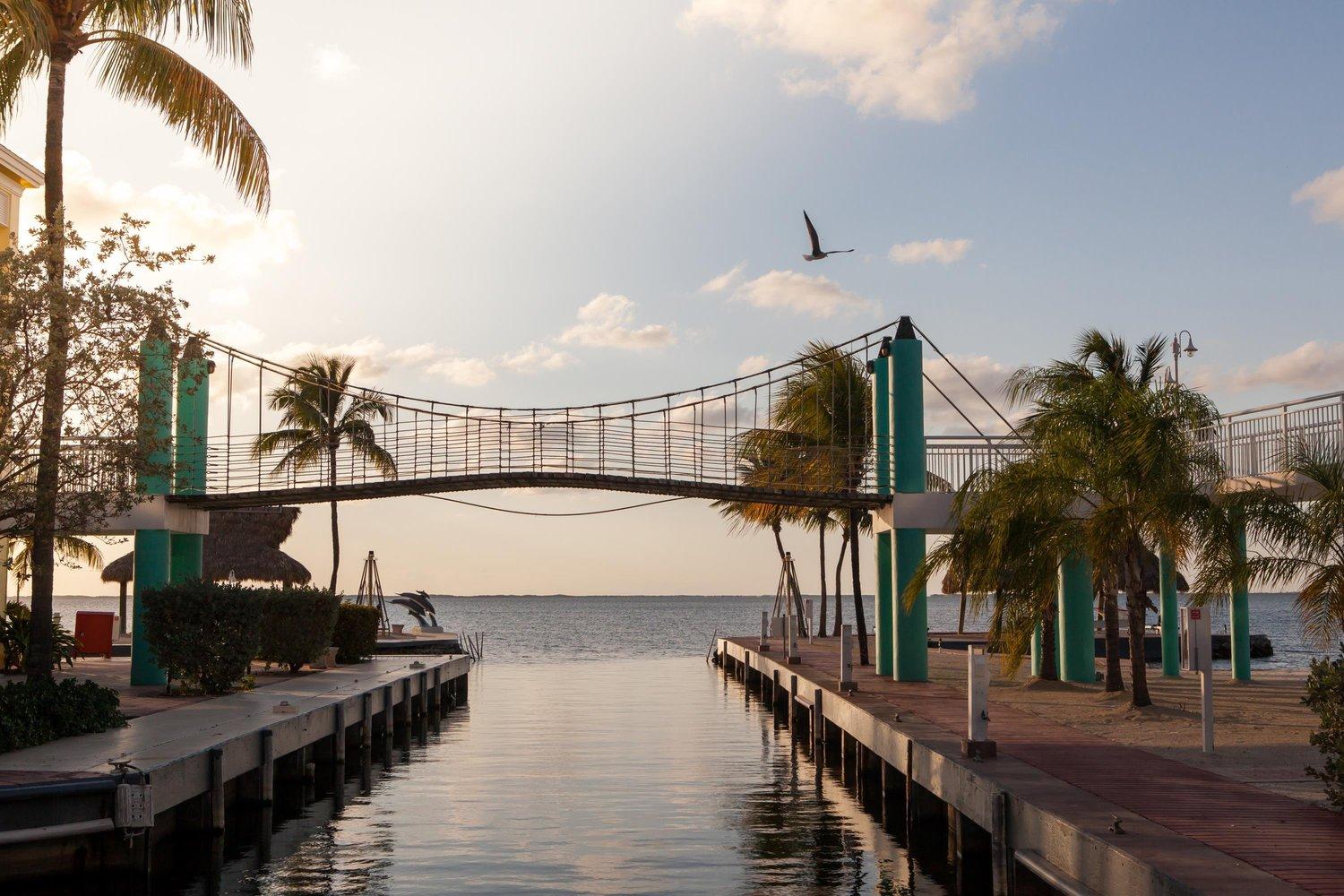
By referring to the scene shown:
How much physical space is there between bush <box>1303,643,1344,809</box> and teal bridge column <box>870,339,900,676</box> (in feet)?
44.1

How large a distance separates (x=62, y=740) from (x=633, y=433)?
13172 mm

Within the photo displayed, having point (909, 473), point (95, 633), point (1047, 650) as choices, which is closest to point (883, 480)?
point (909, 473)

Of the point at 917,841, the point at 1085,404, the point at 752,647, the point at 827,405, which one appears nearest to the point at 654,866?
the point at 917,841

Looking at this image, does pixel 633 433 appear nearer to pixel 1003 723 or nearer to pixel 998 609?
pixel 998 609

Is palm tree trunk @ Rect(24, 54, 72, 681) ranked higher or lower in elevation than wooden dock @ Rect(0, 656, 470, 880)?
higher

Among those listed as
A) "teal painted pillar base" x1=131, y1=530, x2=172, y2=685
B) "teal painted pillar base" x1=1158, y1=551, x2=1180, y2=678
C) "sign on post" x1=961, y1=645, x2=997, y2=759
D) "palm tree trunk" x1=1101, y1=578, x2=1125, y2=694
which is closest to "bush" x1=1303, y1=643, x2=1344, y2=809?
"sign on post" x1=961, y1=645, x2=997, y2=759

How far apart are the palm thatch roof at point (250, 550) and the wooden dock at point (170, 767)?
2455 cm

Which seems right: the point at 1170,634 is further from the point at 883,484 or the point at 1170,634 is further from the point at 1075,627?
the point at 883,484

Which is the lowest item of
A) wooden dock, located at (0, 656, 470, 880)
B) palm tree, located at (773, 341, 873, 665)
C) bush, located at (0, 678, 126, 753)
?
wooden dock, located at (0, 656, 470, 880)

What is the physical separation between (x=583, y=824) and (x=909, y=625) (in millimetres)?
10079

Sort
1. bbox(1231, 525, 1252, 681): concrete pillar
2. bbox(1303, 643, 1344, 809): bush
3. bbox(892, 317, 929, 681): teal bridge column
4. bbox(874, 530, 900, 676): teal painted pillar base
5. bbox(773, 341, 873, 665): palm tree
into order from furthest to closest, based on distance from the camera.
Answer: bbox(773, 341, 873, 665): palm tree < bbox(874, 530, 900, 676): teal painted pillar base < bbox(1231, 525, 1252, 681): concrete pillar < bbox(892, 317, 929, 681): teal bridge column < bbox(1303, 643, 1344, 809): bush

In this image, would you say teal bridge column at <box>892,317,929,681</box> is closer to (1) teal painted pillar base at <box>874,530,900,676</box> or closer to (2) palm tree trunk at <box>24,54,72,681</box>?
(1) teal painted pillar base at <box>874,530,900,676</box>

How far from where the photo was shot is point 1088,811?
9.82 m

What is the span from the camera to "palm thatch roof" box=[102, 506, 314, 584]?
45.5 metres
